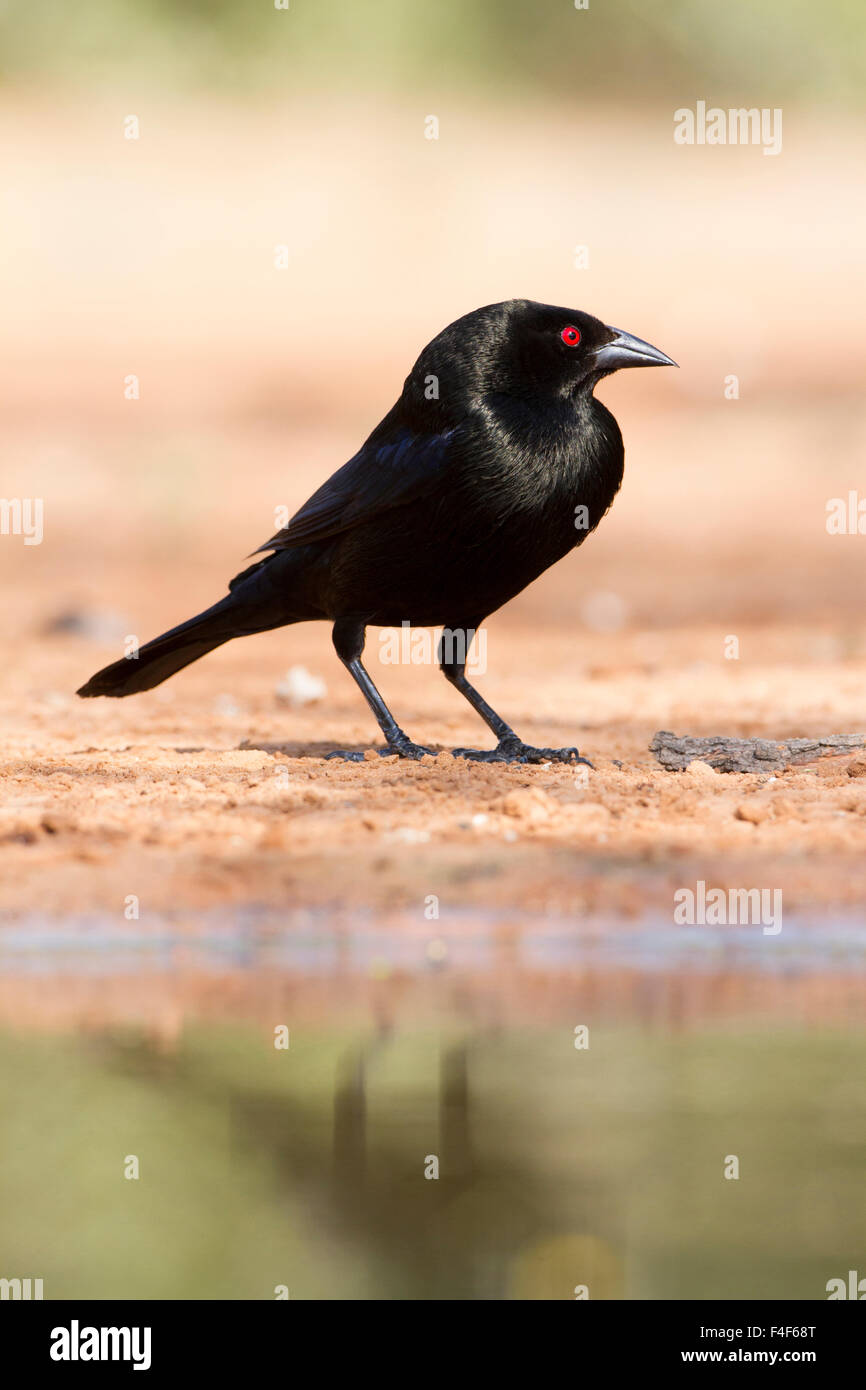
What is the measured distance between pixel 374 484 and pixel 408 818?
142cm

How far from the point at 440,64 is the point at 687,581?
58.9ft

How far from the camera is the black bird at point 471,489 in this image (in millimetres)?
5715

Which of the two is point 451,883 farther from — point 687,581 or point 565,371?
point 687,581

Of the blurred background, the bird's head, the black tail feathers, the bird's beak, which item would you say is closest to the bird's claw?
the blurred background

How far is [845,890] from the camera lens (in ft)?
15.1

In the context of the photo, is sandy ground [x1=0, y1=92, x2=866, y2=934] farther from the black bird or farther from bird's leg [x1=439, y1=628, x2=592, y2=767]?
the black bird

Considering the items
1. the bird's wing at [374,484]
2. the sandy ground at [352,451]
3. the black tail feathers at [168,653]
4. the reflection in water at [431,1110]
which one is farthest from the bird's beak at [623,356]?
the reflection in water at [431,1110]

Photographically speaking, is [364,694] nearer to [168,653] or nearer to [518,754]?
[518,754]

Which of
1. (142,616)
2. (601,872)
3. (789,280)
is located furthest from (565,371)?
(789,280)

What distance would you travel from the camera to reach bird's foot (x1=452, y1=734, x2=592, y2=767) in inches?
243

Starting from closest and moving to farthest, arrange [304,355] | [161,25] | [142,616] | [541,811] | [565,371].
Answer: [541,811]
[565,371]
[142,616]
[304,355]
[161,25]

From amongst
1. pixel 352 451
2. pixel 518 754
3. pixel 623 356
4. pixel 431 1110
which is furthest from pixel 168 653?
pixel 352 451

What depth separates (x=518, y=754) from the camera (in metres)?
6.27

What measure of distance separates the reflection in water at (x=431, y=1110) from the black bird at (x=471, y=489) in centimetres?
165
